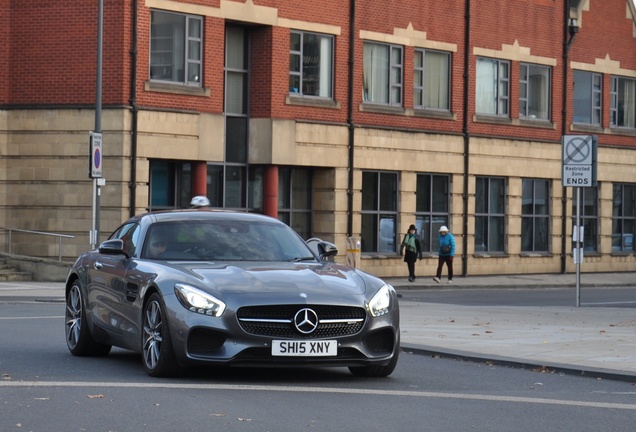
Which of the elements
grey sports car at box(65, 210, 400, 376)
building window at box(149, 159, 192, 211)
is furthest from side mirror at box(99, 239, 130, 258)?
building window at box(149, 159, 192, 211)

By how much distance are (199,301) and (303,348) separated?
0.90m

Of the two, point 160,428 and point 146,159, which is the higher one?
point 146,159

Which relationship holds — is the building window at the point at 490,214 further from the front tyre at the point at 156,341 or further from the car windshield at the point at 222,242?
the front tyre at the point at 156,341

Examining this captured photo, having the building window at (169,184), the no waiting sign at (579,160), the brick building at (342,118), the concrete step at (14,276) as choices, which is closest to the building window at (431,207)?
the brick building at (342,118)

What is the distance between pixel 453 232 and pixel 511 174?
3.26 m

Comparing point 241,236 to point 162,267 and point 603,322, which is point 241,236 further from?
point 603,322

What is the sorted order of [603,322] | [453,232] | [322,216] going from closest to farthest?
[603,322]
[322,216]
[453,232]

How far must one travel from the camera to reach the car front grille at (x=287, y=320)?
11.3m

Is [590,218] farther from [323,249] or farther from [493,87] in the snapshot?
[323,249]

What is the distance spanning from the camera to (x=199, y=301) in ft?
37.4

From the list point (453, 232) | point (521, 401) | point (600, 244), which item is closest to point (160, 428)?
point (521, 401)

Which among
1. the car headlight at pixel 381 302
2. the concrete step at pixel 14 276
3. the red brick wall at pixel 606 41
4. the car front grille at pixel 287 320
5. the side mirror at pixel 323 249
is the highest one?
the red brick wall at pixel 606 41

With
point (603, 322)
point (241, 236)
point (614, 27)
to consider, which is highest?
point (614, 27)

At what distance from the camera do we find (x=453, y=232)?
42.2 m
